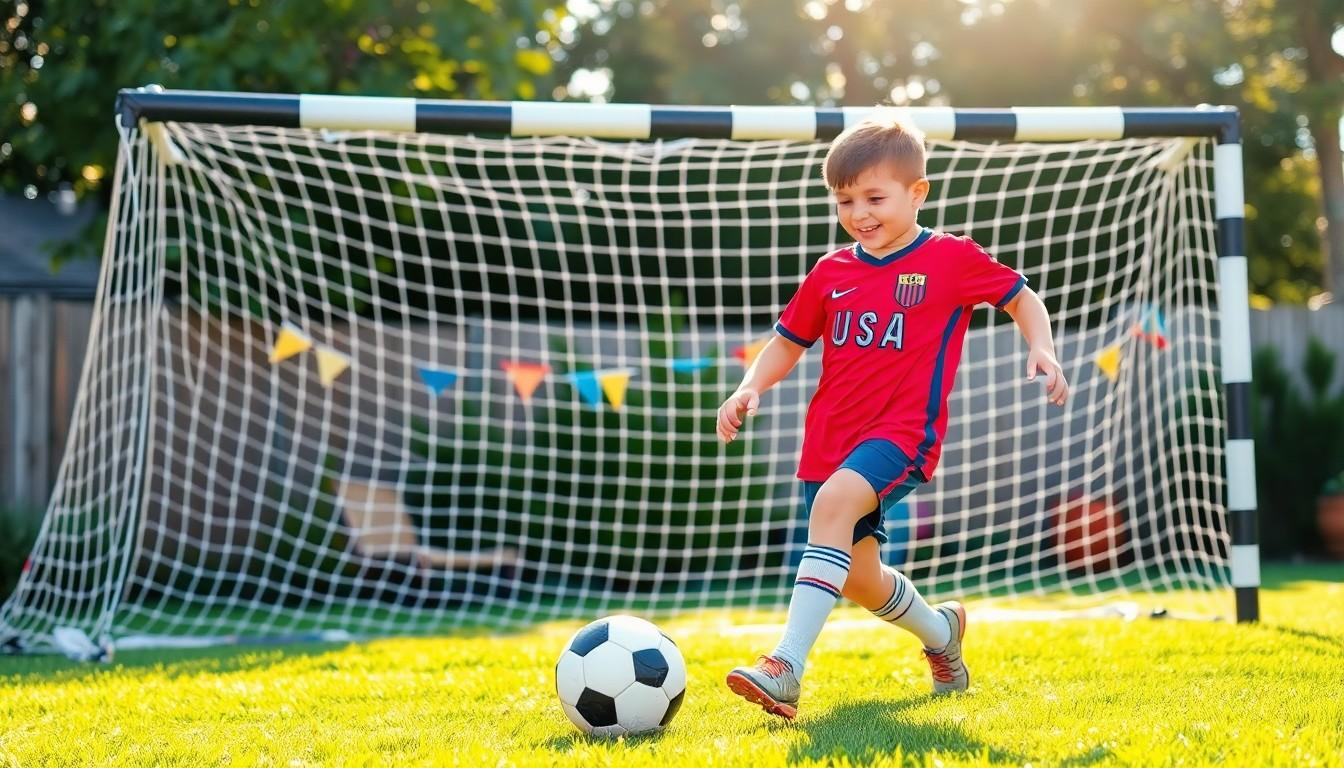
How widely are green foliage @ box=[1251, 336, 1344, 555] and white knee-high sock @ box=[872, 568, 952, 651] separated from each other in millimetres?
6826

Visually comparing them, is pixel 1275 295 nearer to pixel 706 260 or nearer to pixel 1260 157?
pixel 1260 157

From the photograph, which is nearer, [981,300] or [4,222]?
[981,300]

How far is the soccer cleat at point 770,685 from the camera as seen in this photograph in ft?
9.00

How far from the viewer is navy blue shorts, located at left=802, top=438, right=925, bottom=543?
9.79ft

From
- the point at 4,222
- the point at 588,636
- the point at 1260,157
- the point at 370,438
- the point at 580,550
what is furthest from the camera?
the point at 1260,157

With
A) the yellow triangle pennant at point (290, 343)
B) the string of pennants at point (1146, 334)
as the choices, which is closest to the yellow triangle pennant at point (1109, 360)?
the string of pennants at point (1146, 334)

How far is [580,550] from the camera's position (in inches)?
305

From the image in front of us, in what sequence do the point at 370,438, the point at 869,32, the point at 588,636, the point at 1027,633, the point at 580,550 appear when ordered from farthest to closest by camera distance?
the point at 869,32, the point at 370,438, the point at 580,550, the point at 1027,633, the point at 588,636

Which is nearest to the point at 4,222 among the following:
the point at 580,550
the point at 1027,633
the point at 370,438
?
the point at 370,438

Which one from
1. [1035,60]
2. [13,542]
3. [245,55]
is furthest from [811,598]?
[1035,60]

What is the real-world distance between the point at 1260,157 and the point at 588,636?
14235 mm

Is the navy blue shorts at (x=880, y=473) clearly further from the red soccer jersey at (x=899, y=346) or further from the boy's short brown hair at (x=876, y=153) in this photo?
the boy's short brown hair at (x=876, y=153)

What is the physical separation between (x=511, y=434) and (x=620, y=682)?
520 cm

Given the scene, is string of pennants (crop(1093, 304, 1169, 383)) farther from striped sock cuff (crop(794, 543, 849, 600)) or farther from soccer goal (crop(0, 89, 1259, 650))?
striped sock cuff (crop(794, 543, 849, 600))
